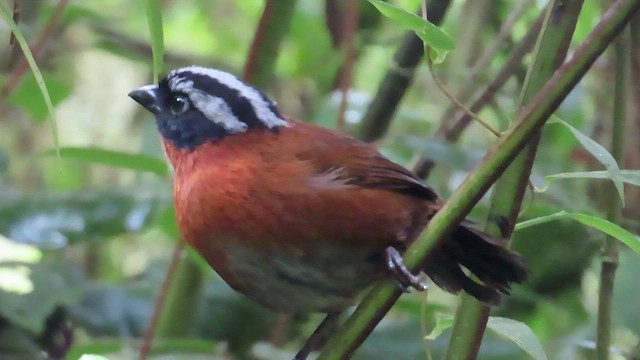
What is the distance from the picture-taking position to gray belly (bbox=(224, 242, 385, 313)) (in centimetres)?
144

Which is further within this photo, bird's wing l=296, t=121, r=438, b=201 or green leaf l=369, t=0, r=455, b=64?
bird's wing l=296, t=121, r=438, b=201

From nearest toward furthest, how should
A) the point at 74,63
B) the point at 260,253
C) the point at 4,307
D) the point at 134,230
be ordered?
1. the point at 260,253
2. the point at 4,307
3. the point at 134,230
4. the point at 74,63

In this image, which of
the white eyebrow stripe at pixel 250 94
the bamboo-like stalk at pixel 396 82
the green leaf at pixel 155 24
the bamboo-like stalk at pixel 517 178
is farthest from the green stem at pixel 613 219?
the green leaf at pixel 155 24

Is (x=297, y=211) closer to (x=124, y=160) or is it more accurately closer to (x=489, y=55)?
(x=124, y=160)

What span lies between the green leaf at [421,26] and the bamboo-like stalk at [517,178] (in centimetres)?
17

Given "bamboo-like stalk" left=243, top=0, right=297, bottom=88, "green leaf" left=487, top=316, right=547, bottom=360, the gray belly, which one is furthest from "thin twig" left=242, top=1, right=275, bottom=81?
"green leaf" left=487, top=316, right=547, bottom=360

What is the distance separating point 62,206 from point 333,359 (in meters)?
1.05

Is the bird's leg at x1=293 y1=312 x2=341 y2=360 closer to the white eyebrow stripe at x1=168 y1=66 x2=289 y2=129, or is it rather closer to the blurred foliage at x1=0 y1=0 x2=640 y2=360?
the blurred foliage at x1=0 y1=0 x2=640 y2=360

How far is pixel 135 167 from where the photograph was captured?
5.66 feet

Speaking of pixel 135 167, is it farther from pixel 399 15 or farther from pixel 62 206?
pixel 399 15

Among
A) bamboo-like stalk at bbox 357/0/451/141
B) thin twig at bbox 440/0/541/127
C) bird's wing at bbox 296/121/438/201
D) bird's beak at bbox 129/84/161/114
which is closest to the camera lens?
bird's wing at bbox 296/121/438/201

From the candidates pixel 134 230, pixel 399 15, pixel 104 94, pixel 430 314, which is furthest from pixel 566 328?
pixel 104 94

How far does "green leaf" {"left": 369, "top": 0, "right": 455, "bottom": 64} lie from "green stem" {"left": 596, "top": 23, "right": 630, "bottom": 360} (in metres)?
0.49

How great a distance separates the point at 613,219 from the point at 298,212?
0.48 meters
